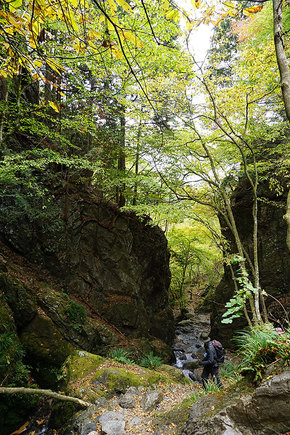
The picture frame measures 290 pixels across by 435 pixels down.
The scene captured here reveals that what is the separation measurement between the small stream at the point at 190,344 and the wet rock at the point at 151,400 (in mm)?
4786

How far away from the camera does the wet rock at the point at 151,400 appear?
445 centimetres

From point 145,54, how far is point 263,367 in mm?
7996

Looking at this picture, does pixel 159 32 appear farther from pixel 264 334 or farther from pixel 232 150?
pixel 264 334

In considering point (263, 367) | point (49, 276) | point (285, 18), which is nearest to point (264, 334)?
point (263, 367)

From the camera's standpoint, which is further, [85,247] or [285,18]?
[85,247]

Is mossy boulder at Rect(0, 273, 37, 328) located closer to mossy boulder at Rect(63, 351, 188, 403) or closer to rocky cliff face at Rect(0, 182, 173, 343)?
mossy boulder at Rect(63, 351, 188, 403)

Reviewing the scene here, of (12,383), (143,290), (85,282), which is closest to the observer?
(12,383)

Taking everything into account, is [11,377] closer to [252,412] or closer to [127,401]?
[127,401]

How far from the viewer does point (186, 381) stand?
280 inches

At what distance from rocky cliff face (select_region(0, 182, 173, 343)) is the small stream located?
1.08 metres

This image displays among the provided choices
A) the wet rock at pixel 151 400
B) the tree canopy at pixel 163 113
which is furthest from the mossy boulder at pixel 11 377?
the tree canopy at pixel 163 113

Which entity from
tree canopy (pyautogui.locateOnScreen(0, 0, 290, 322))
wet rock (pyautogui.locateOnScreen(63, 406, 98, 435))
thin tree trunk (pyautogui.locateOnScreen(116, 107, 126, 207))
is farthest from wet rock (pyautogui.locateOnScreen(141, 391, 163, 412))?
thin tree trunk (pyautogui.locateOnScreen(116, 107, 126, 207))

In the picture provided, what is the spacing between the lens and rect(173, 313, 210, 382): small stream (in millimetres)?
9945

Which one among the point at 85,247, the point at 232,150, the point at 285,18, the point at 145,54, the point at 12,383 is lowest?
the point at 12,383
